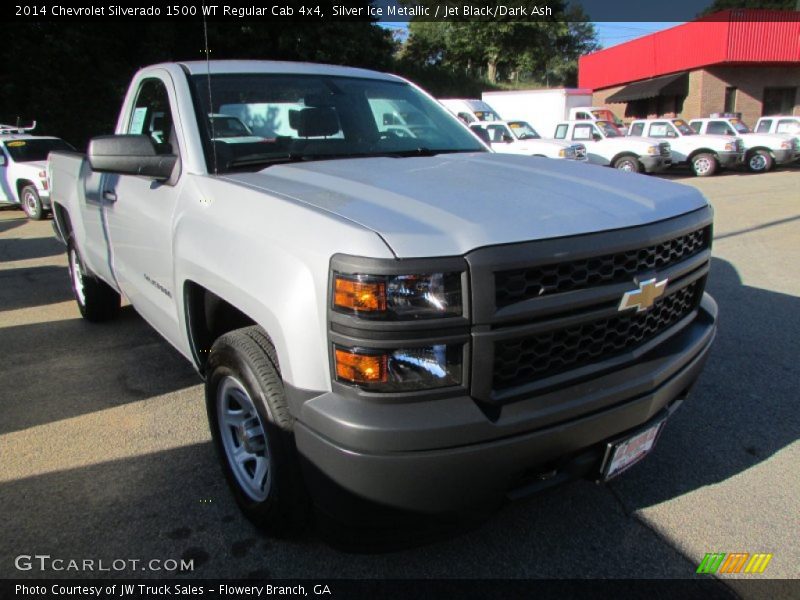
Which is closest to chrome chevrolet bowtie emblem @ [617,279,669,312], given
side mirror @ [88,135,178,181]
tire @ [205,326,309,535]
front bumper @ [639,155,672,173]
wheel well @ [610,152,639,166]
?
tire @ [205,326,309,535]

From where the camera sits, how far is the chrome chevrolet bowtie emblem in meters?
2.06

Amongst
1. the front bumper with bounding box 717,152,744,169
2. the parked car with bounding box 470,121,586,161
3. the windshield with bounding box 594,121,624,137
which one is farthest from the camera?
the windshield with bounding box 594,121,624,137

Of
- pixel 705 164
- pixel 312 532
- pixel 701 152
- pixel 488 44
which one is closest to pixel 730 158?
pixel 705 164

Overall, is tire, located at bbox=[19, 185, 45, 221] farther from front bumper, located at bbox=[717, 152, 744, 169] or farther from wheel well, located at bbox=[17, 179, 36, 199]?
front bumper, located at bbox=[717, 152, 744, 169]

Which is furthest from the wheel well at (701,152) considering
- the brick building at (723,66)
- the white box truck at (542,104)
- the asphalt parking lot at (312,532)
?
the asphalt parking lot at (312,532)

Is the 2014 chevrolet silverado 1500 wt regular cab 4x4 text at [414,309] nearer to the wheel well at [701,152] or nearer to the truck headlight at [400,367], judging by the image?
the truck headlight at [400,367]

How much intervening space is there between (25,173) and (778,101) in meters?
30.6

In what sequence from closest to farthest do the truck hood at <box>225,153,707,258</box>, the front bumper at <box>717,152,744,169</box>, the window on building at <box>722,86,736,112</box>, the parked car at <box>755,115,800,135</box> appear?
the truck hood at <box>225,153,707,258</box> < the front bumper at <box>717,152,744,169</box> < the parked car at <box>755,115,800,135</box> < the window on building at <box>722,86,736,112</box>

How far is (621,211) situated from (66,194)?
4325 millimetres

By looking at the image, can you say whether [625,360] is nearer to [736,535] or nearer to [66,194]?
[736,535]

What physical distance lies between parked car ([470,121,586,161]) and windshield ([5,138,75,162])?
9.66m

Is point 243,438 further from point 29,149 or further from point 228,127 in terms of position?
point 29,149

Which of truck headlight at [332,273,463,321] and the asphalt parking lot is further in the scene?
the asphalt parking lot

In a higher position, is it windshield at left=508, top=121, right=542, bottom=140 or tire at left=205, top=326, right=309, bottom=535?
windshield at left=508, top=121, right=542, bottom=140
